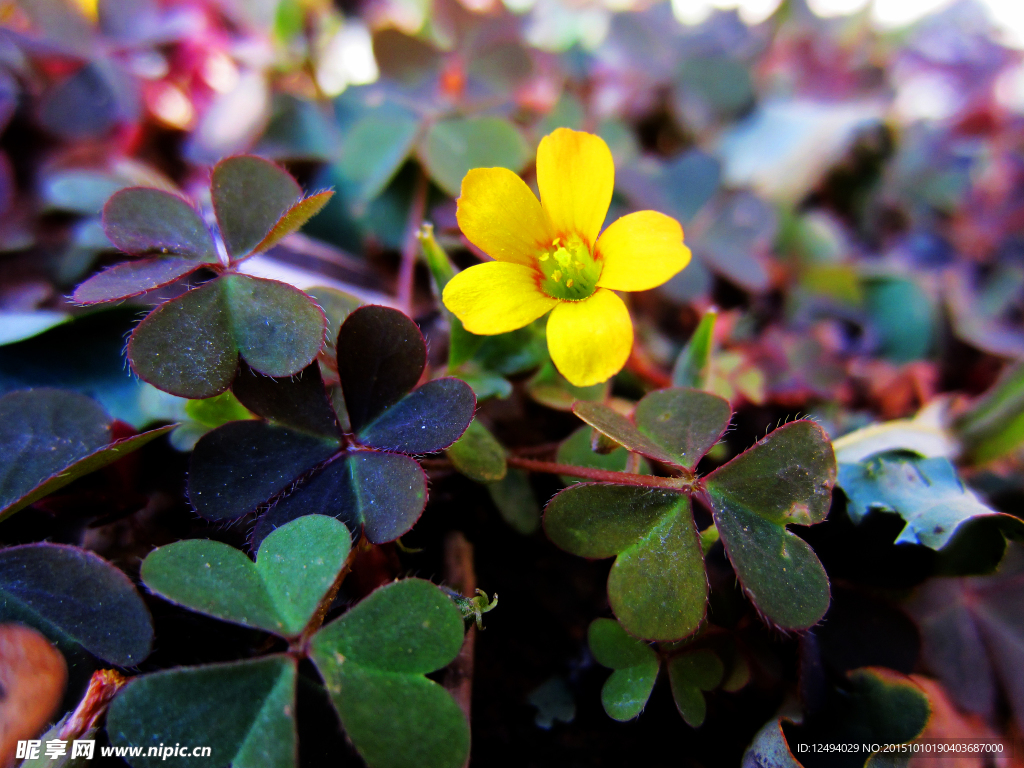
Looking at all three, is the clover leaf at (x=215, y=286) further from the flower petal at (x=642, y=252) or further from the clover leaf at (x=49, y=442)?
the flower petal at (x=642, y=252)

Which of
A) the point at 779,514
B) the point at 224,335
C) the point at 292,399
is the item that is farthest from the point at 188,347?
the point at 779,514

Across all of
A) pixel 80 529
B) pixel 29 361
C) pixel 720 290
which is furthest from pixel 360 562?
pixel 720 290

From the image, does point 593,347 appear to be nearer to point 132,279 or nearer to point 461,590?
point 461,590

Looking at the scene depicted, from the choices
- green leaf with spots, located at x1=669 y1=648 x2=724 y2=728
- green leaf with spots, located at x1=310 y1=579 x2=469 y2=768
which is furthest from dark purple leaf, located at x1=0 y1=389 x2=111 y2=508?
green leaf with spots, located at x1=669 y1=648 x2=724 y2=728

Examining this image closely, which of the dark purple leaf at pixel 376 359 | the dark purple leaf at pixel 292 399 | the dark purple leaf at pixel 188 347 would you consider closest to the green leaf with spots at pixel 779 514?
the dark purple leaf at pixel 376 359

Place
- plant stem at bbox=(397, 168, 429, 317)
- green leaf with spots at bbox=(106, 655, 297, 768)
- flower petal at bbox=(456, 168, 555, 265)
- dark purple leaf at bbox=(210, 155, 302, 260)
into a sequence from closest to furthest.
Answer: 1. green leaf with spots at bbox=(106, 655, 297, 768)
2. flower petal at bbox=(456, 168, 555, 265)
3. dark purple leaf at bbox=(210, 155, 302, 260)
4. plant stem at bbox=(397, 168, 429, 317)

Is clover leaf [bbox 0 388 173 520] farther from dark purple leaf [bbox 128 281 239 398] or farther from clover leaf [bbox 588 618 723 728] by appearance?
clover leaf [bbox 588 618 723 728]
